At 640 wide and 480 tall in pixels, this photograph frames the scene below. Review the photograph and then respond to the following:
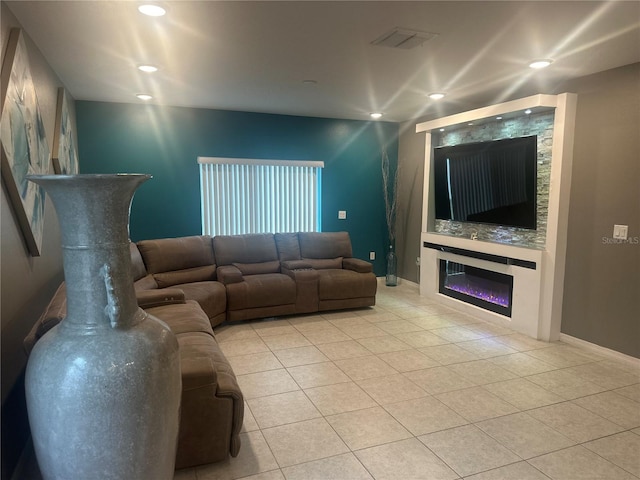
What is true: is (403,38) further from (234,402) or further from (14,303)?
(14,303)

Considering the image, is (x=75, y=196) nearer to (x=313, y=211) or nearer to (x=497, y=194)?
(x=497, y=194)

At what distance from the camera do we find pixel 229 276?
449 cm

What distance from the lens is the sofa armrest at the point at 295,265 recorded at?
4.98 m

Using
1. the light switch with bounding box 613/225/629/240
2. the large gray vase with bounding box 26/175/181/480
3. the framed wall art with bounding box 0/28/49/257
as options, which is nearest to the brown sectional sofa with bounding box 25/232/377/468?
the large gray vase with bounding box 26/175/181/480

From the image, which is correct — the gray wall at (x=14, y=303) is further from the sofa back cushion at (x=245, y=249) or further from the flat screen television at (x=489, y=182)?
the flat screen television at (x=489, y=182)

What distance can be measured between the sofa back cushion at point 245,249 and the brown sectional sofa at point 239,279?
0.01 meters

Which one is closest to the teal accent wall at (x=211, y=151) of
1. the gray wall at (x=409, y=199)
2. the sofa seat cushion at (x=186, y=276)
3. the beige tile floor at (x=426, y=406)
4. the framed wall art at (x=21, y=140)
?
the gray wall at (x=409, y=199)

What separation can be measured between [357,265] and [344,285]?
393 mm

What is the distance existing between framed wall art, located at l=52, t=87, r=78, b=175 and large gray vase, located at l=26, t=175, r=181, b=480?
2.16 metres

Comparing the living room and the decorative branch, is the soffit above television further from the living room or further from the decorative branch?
the decorative branch

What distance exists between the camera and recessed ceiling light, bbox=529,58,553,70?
322 centimetres

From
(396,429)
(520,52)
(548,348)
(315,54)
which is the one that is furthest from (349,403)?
(520,52)

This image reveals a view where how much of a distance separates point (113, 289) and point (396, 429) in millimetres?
1824

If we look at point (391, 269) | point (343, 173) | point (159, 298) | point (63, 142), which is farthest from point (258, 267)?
point (63, 142)
